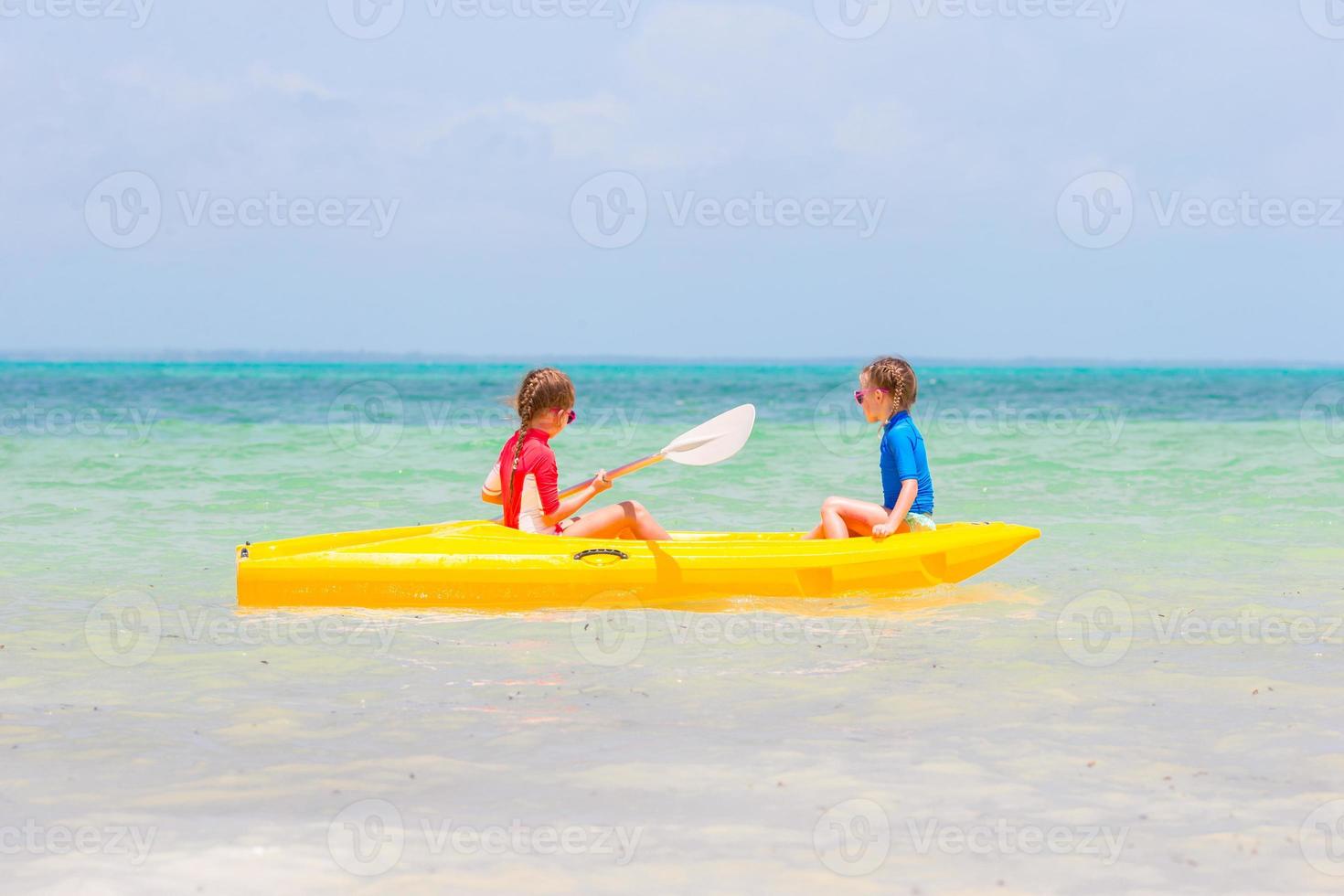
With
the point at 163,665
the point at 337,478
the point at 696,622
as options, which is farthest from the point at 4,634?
the point at 337,478

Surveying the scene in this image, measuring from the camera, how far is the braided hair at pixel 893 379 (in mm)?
5676

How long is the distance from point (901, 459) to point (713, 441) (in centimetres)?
114

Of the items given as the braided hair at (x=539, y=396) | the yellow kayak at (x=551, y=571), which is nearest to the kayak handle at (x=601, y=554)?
the yellow kayak at (x=551, y=571)

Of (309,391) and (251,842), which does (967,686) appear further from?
(309,391)

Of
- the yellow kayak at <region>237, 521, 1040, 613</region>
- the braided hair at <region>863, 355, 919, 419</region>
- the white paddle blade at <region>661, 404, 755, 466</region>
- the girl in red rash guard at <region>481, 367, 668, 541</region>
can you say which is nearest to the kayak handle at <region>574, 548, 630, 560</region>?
the yellow kayak at <region>237, 521, 1040, 613</region>

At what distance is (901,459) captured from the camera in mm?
5598

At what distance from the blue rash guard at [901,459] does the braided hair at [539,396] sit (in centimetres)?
140

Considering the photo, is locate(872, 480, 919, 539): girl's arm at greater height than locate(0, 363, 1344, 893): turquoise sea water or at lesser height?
greater

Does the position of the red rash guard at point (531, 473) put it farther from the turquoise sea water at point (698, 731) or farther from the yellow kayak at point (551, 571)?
the turquoise sea water at point (698, 731)

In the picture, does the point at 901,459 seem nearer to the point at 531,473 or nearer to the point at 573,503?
the point at 573,503

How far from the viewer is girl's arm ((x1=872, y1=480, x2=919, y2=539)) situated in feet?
18.1

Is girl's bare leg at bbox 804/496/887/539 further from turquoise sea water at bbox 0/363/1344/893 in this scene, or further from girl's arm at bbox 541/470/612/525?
girl's arm at bbox 541/470/612/525

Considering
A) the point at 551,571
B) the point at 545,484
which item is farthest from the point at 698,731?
the point at 545,484

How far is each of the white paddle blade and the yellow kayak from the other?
89 centimetres
